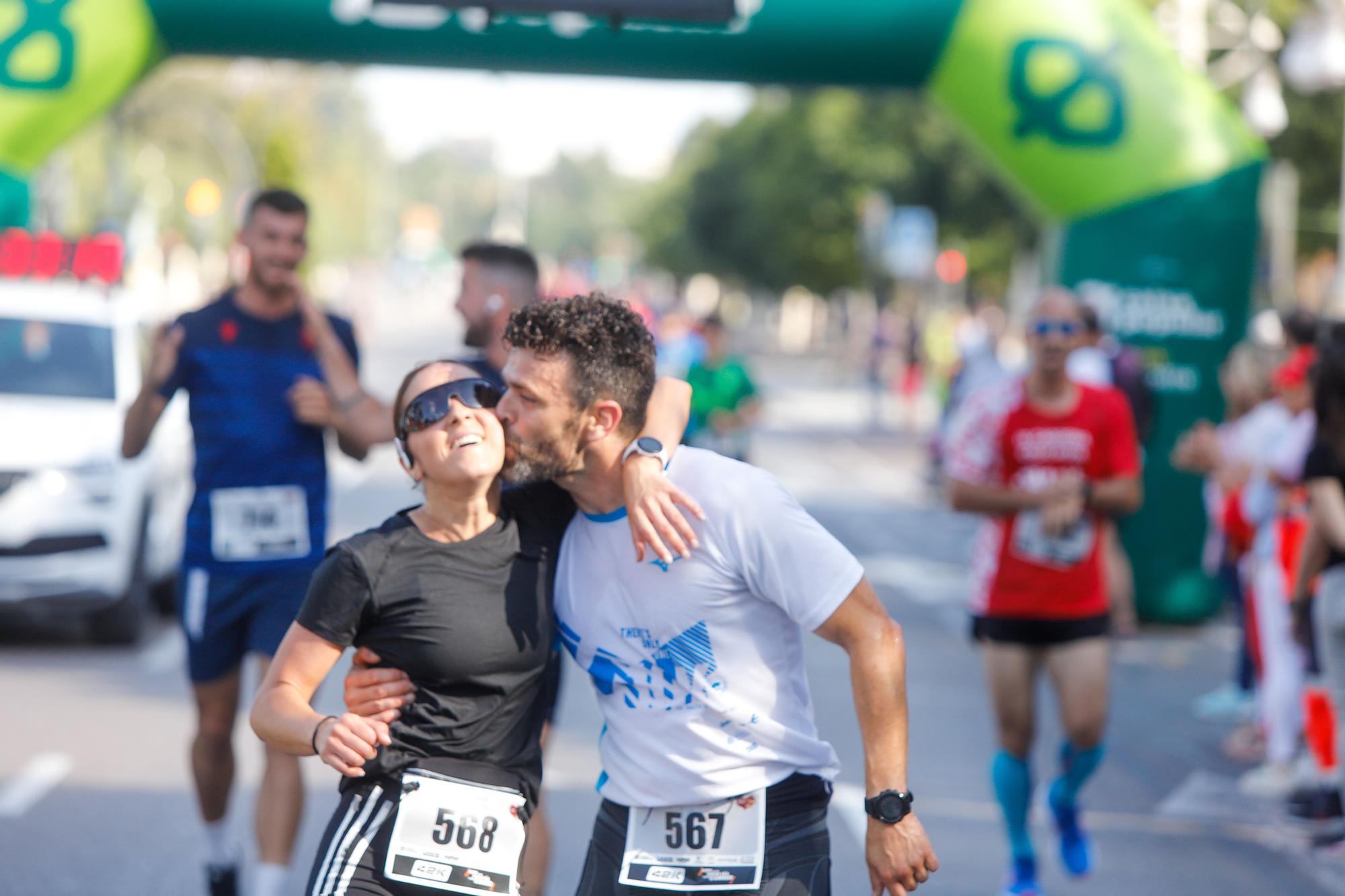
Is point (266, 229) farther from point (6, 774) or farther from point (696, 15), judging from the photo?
point (6, 774)

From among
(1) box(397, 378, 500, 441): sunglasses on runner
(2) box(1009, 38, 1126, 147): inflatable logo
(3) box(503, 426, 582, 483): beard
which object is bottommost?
(3) box(503, 426, 582, 483): beard

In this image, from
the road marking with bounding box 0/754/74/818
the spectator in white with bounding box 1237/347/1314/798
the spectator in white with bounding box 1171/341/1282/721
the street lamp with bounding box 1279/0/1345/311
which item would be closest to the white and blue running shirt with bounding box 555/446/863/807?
the spectator in white with bounding box 1237/347/1314/798

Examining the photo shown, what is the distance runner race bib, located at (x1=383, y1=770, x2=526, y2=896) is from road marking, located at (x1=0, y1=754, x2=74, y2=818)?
374cm

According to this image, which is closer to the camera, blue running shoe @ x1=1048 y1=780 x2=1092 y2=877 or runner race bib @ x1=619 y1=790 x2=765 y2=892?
runner race bib @ x1=619 y1=790 x2=765 y2=892

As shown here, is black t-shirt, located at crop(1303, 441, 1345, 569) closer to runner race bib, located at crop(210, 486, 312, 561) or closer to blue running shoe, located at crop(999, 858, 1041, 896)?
blue running shoe, located at crop(999, 858, 1041, 896)

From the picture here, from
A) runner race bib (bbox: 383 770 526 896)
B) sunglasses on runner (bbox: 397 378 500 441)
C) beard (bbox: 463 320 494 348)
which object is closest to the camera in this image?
runner race bib (bbox: 383 770 526 896)

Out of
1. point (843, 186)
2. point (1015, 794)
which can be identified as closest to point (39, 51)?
point (1015, 794)

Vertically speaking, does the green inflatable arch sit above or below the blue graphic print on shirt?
above

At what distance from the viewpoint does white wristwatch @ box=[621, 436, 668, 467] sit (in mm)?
3141

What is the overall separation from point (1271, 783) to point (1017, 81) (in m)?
4.68

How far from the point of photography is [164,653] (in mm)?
9430

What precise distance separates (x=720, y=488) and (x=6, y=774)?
4.81m

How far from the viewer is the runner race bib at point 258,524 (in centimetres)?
491

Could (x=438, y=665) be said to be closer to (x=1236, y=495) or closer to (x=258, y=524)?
(x=258, y=524)
